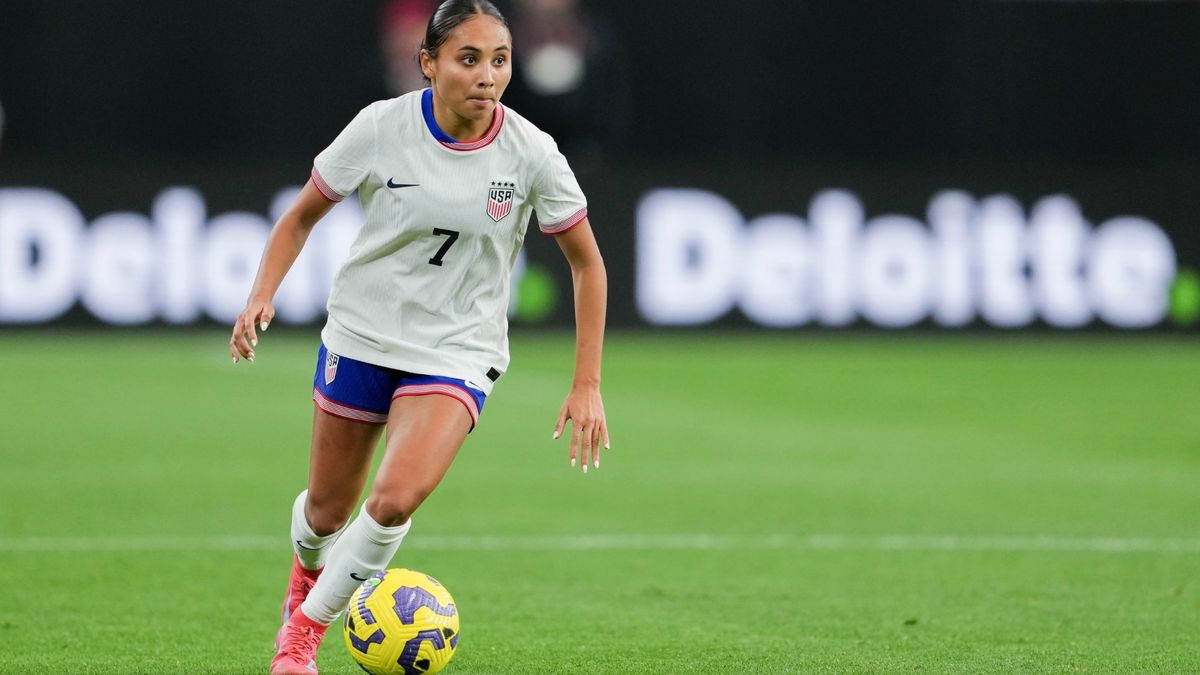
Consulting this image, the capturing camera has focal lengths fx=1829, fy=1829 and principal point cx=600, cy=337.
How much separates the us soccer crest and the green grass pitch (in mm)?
1360

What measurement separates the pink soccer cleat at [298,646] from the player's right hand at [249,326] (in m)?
0.78

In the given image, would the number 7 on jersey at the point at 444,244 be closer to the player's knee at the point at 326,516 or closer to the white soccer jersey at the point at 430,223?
the white soccer jersey at the point at 430,223

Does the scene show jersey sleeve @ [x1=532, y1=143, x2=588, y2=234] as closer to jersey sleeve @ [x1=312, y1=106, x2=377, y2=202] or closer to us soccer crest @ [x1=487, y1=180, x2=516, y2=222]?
us soccer crest @ [x1=487, y1=180, x2=516, y2=222]

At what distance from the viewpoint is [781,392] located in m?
14.2

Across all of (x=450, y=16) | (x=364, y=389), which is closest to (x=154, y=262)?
(x=364, y=389)

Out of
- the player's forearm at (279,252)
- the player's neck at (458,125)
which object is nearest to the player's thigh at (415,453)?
the player's forearm at (279,252)

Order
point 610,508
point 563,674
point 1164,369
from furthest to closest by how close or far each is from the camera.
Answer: point 1164,369
point 610,508
point 563,674

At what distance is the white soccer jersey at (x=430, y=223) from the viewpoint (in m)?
5.25

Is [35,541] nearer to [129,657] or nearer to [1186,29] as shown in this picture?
[129,657]

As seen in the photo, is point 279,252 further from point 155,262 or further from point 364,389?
point 155,262

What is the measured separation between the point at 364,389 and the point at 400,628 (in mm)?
706

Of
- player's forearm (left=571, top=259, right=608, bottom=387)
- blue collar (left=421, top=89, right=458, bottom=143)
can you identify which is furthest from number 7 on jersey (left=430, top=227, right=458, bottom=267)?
player's forearm (left=571, top=259, right=608, bottom=387)

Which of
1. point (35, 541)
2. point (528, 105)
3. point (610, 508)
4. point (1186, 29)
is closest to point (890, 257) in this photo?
point (528, 105)

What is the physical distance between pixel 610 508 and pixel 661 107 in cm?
1045
